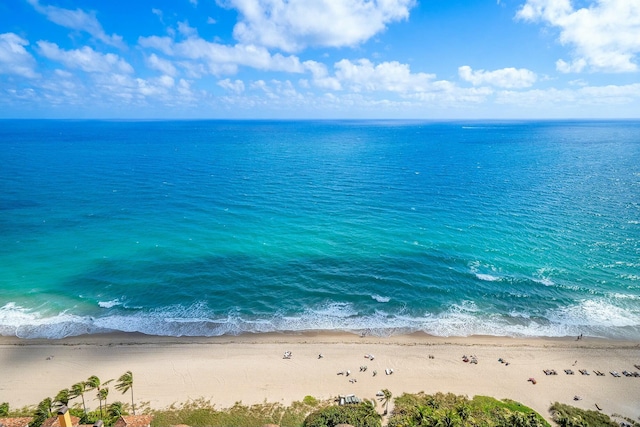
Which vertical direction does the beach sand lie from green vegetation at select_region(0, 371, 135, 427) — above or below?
below

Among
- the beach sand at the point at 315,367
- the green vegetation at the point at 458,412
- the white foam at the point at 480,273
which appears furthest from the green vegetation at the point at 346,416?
the white foam at the point at 480,273

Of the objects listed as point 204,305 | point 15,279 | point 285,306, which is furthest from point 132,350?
point 15,279

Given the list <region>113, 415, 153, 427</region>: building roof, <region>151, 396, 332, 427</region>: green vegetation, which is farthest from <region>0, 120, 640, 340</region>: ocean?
<region>113, 415, 153, 427</region>: building roof

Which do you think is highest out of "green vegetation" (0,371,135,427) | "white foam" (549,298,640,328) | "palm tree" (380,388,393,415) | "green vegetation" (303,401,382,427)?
"green vegetation" (0,371,135,427)

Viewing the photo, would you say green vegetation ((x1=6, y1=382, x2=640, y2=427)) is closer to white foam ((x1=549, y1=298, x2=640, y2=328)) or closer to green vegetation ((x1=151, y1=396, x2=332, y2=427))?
green vegetation ((x1=151, y1=396, x2=332, y2=427))

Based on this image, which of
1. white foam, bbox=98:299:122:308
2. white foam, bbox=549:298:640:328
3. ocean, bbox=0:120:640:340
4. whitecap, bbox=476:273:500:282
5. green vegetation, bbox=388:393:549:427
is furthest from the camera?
whitecap, bbox=476:273:500:282

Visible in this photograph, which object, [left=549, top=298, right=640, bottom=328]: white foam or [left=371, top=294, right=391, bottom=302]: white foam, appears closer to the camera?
[left=549, top=298, right=640, bottom=328]: white foam
